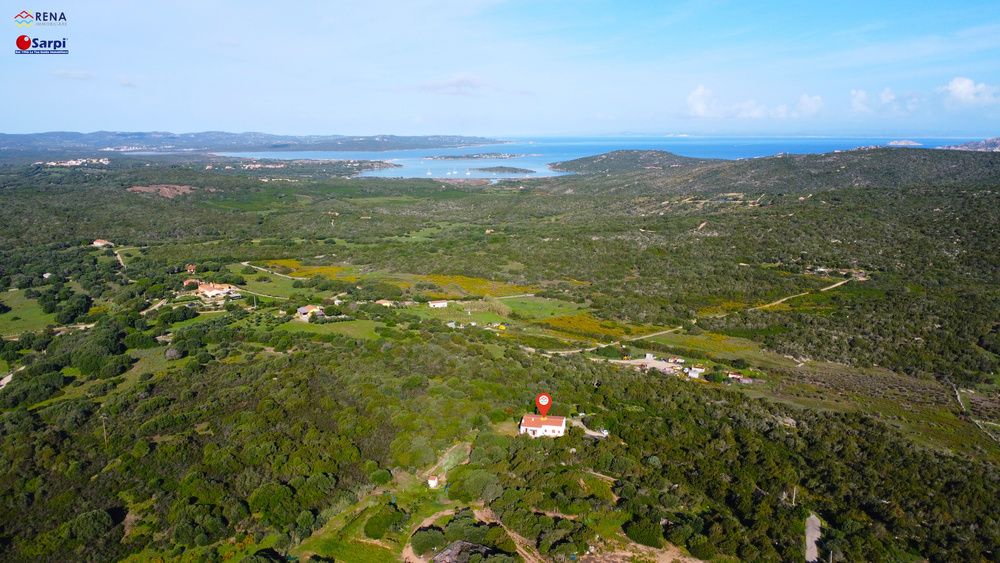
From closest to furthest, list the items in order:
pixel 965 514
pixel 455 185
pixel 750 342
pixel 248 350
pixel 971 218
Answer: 1. pixel 965 514
2. pixel 248 350
3. pixel 750 342
4. pixel 971 218
5. pixel 455 185

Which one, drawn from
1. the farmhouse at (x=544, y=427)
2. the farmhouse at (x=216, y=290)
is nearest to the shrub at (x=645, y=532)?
the farmhouse at (x=544, y=427)

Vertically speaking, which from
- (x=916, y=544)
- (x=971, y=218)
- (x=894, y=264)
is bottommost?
(x=916, y=544)

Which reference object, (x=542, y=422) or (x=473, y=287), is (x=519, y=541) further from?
(x=473, y=287)

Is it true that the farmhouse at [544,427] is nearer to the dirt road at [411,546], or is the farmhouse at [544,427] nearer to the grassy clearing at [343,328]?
the dirt road at [411,546]

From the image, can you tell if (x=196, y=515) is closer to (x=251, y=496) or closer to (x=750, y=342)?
(x=251, y=496)

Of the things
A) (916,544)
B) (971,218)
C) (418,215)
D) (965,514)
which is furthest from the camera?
(418,215)

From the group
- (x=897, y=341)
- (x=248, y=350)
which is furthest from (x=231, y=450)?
(x=897, y=341)
